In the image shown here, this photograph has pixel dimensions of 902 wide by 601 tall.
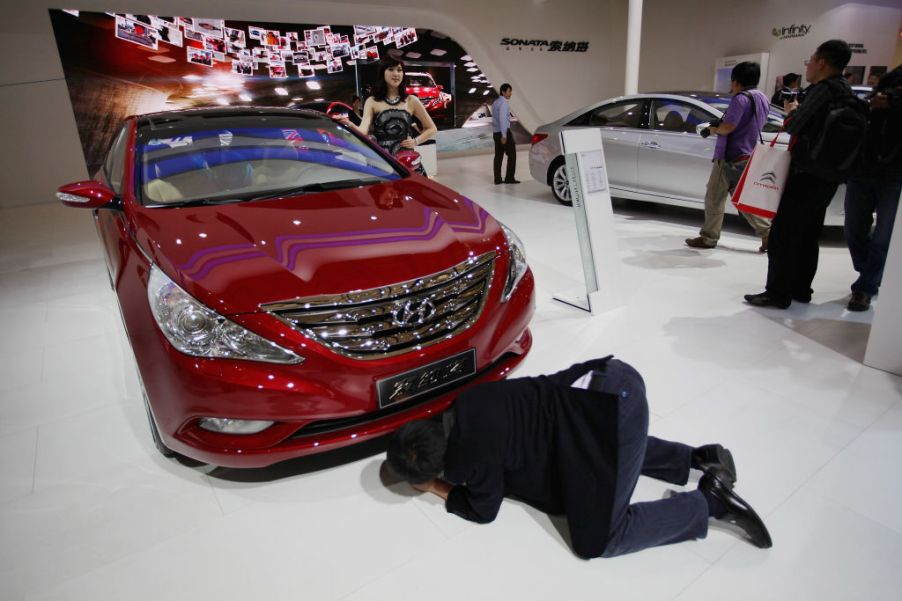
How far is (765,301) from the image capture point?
3.00 meters

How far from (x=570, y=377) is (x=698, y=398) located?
3.24 ft

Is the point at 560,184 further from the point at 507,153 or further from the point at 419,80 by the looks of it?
the point at 419,80

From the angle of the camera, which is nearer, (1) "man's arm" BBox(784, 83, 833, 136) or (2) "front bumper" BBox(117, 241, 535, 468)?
(2) "front bumper" BBox(117, 241, 535, 468)

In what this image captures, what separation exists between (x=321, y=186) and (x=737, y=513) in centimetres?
183

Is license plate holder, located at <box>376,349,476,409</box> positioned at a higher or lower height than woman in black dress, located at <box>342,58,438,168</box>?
lower

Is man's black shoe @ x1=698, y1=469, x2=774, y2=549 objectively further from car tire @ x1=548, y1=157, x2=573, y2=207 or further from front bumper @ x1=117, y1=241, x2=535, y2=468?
car tire @ x1=548, y1=157, x2=573, y2=207

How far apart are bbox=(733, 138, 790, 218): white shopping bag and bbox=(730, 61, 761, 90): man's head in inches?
37.5

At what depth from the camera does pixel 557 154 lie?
5.77 metres

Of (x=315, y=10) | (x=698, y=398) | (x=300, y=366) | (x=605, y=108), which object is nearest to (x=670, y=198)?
(x=605, y=108)

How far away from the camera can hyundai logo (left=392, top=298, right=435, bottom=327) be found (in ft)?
5.15

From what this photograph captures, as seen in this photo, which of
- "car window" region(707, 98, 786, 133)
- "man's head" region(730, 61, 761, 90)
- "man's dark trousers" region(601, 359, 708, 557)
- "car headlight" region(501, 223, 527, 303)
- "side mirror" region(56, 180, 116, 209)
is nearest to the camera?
"man's dark trousers" region(601, 359, 708, 557)

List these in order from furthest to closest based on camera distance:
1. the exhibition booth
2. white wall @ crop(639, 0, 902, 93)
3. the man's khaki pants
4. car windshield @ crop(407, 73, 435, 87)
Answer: car windshield @ crop(407, 73, 435, 87) < white wall @ crop(639, 0, 902, 93) < the man's khaki pants < the exhibition booth

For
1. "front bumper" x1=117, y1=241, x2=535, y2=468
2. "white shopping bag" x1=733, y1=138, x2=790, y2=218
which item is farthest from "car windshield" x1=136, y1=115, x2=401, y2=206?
"white shopping bag" x1=733, y1=138, x2=790, y2=218

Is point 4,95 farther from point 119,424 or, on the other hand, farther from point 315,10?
point 119,424
